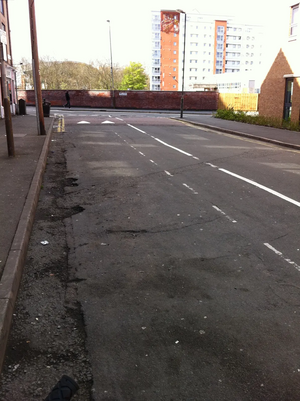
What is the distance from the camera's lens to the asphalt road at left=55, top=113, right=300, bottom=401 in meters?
2.95

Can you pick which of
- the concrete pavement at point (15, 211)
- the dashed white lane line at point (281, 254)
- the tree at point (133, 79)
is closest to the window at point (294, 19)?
the concrete pavement at point (15, 211)

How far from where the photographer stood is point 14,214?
20.5 feet

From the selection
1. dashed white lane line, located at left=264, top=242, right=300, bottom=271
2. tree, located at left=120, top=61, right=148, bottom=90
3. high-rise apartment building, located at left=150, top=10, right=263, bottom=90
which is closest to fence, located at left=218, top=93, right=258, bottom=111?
dashed white lane line, located at left=264, top=242, right=300, bottom=271

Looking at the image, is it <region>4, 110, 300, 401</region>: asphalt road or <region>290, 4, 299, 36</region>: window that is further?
<region>290, 4, 299, 36</region>: window

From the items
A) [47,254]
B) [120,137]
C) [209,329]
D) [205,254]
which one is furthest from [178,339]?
[120,137]

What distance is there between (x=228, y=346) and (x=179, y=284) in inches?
44.9

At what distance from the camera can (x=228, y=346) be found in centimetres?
329

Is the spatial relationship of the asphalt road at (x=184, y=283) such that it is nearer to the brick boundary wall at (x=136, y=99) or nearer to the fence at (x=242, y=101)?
the fence at (x=242, y=101)

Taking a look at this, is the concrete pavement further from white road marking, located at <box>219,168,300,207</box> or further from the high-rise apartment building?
the high-rise apartment building

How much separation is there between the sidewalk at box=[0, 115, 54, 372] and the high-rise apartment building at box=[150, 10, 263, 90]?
117 metres

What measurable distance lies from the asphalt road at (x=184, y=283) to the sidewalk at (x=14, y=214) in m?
0.32

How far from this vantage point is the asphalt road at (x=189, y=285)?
9.68 feet

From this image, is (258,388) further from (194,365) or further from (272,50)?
(272,50)

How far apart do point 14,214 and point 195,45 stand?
5224 inches
